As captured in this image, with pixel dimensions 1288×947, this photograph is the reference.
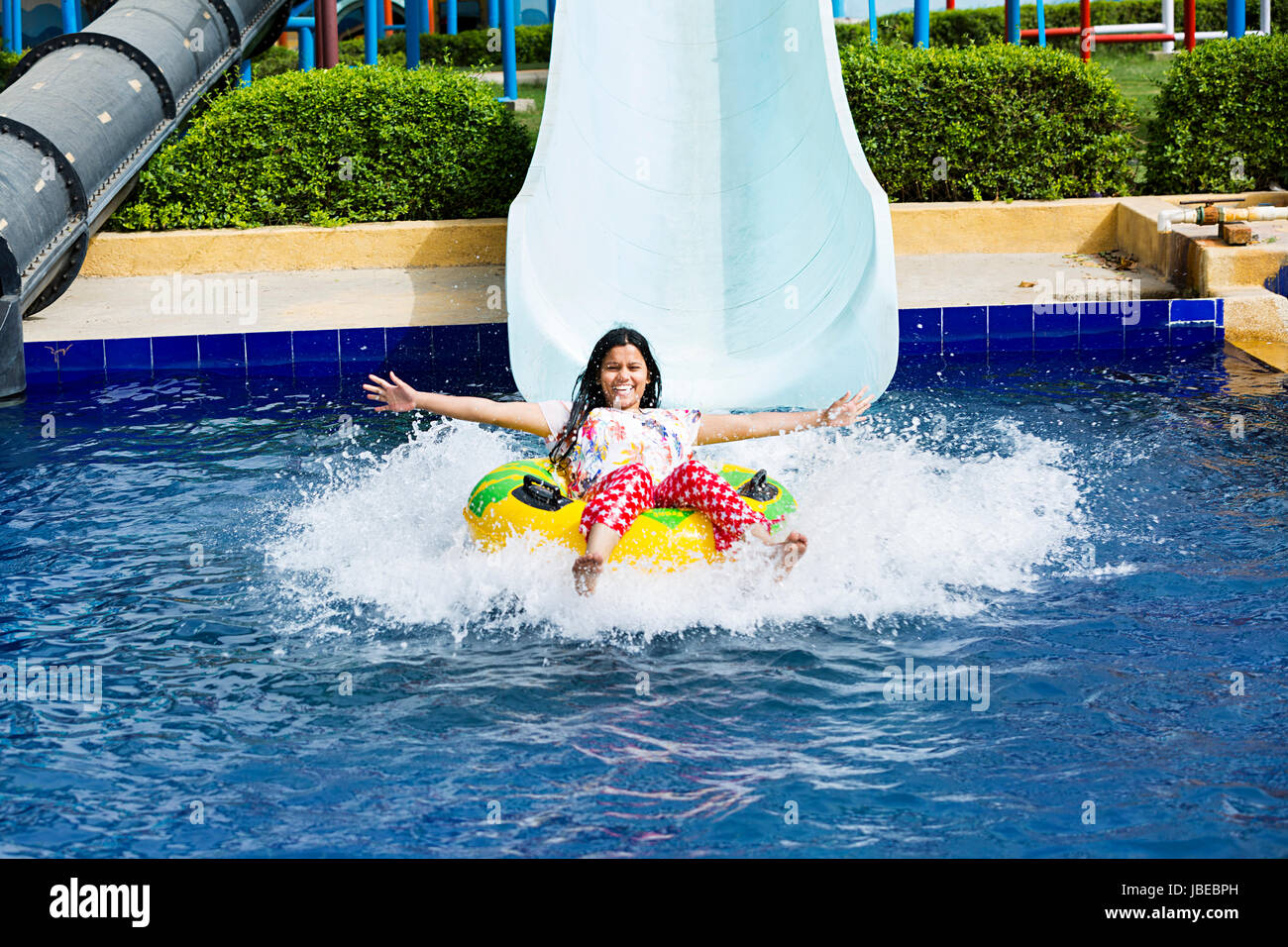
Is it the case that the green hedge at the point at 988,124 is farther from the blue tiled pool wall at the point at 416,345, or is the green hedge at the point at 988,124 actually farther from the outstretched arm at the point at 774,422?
the outstretched arm at the point at 774,422

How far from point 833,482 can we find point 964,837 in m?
→ 2.33

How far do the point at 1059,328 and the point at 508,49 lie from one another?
642 centimetres

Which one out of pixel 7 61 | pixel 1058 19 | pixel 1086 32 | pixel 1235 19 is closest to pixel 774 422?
pixel 1235 19

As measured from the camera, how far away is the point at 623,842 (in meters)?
3.11

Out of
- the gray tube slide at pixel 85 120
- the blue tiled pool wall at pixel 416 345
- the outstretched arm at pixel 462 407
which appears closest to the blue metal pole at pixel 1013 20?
the blue tiled pool wall at pixel 416 345

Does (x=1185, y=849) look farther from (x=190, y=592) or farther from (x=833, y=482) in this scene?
(x=190, y=592)

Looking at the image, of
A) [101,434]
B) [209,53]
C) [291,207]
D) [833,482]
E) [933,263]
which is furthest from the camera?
[209,53]

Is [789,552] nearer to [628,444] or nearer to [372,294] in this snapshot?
[628,444]

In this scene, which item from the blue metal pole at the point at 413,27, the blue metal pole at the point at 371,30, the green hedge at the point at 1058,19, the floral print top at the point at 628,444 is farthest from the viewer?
the green hedge at the point at 1058,19

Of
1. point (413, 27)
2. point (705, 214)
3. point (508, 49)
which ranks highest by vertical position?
point (413, 27)

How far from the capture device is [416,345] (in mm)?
7750

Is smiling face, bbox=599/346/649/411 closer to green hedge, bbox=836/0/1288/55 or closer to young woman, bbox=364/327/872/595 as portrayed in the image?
young woman, bbox=364/327/872/595

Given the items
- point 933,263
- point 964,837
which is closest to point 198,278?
point 933,263

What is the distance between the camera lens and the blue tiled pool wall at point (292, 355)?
757cm
